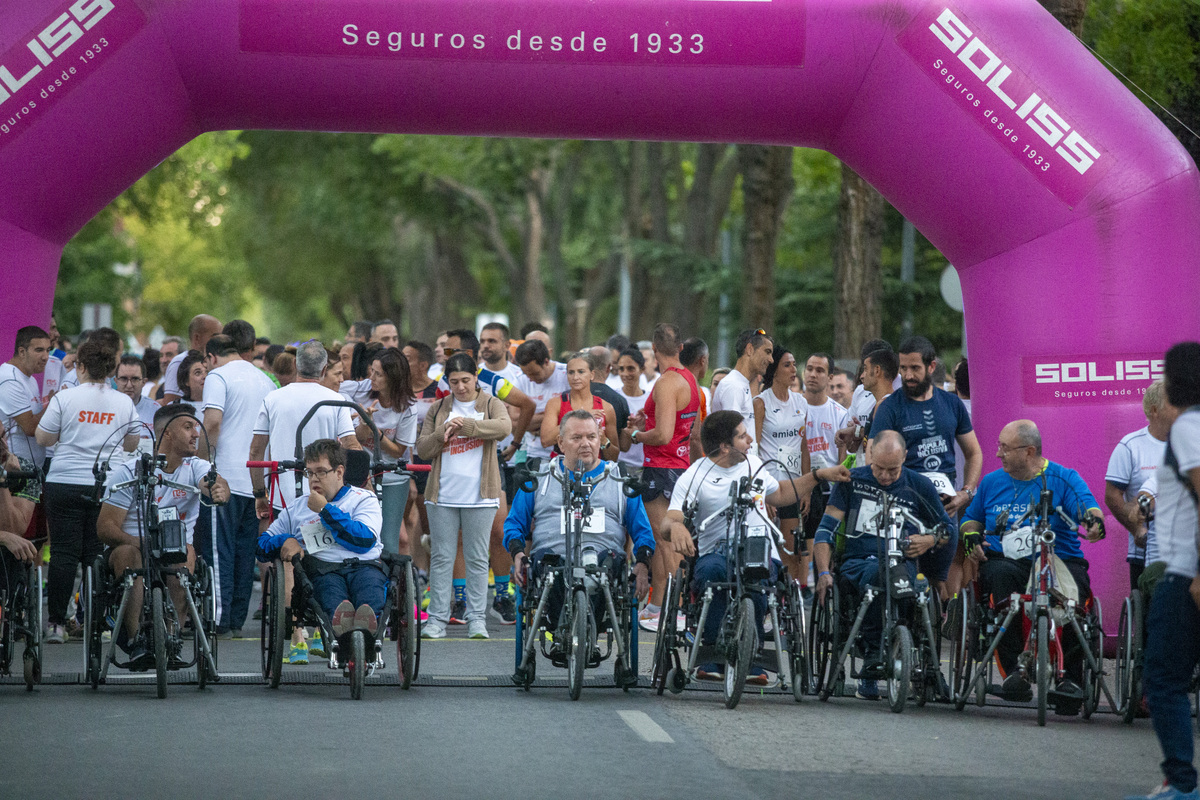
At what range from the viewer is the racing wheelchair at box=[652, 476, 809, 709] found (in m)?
9.39

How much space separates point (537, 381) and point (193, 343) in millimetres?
2805

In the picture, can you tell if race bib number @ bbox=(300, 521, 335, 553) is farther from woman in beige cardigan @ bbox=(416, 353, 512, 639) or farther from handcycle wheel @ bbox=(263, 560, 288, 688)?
woman in beige cardigan @ bbox=(416, 353, 512, 639)

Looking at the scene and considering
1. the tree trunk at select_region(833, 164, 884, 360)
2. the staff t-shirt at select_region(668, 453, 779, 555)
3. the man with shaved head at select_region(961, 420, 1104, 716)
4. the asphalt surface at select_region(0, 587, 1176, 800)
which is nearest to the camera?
the asphalt surface at select_region(0, 587, 1176, 800)

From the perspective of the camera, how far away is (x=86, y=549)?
10867 millimetres

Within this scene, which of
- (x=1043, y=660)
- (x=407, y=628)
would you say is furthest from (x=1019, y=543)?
(x=407, y=628)

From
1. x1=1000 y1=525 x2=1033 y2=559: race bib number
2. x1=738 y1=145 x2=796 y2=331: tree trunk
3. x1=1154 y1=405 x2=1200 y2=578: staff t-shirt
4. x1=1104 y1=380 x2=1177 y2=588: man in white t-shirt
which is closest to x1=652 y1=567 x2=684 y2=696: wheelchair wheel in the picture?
x1=1000 y1=525 x2=1033 y2=559: race bib number

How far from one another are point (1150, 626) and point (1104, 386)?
185 inches

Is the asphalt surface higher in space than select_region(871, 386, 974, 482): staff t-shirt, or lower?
lower

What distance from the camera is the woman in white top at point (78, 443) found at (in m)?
10.7

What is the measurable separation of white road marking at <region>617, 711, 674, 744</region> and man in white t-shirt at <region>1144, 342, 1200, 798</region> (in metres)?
2.35

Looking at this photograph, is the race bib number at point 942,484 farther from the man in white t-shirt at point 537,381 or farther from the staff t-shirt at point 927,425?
the man in white t-shirt at point 537,381

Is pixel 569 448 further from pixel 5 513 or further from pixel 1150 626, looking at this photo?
pixel 1150 626

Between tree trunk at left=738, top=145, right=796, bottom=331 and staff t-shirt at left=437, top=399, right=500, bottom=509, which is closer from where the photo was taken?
staff t-shirt at left=437, top=399, right=500, bottom=509

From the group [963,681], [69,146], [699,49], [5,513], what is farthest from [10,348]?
[963,681]
